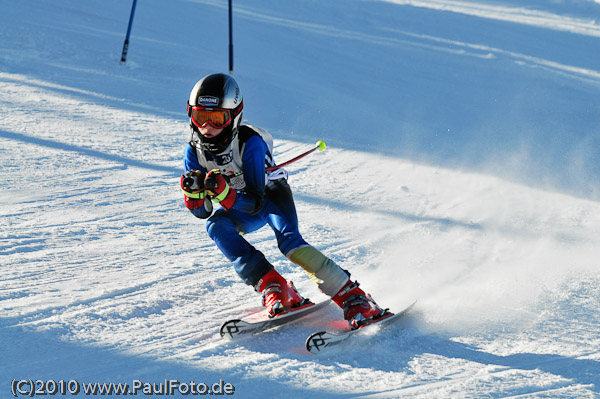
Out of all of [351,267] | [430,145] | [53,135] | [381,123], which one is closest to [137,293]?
[351,267]

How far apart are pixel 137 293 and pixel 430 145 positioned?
5.33 m

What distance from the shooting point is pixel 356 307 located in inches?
161

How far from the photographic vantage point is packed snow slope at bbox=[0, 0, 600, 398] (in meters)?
3.70

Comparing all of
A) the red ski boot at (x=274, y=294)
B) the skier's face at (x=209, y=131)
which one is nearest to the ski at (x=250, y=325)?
the red ski boot at (x=274, y=294)

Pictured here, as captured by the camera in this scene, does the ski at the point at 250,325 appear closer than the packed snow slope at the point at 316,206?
No

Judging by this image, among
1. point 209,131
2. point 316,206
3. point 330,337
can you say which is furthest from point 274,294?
point 316,206

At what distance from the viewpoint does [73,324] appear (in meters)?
3.98

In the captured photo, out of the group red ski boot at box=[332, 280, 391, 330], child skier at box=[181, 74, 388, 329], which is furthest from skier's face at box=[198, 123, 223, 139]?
red ski boot at box=[332, 280, 391, 330]

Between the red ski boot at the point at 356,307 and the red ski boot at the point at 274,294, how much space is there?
301mm

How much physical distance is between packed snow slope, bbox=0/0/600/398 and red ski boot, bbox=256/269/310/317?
0.47ft

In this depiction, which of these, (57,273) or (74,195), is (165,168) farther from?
(57,273)

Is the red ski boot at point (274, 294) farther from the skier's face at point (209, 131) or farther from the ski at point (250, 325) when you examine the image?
the skier's face at point (209, 131)

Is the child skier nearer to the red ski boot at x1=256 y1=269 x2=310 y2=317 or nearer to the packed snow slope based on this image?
the red ski boot at x1=256 y1=269 x2=310 y2=317

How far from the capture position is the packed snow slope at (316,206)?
146 inches
